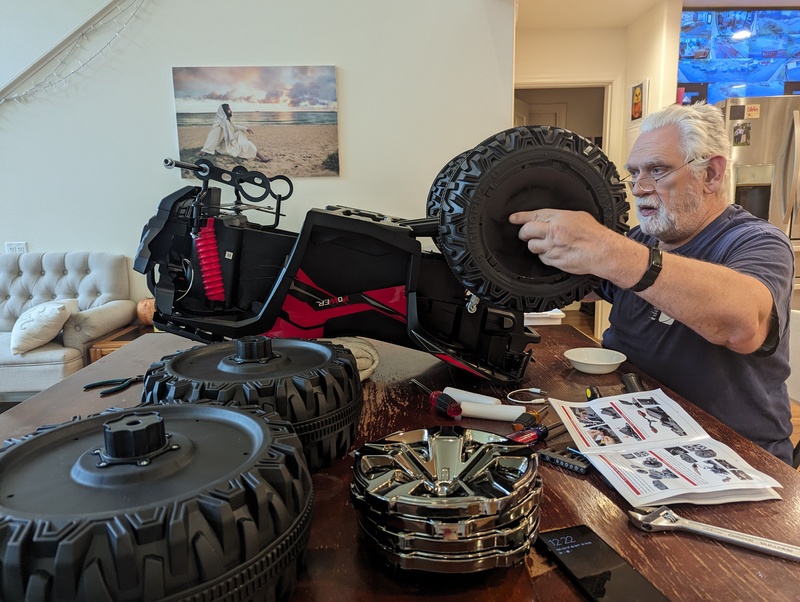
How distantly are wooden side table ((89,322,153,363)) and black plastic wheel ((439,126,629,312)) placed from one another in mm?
2279

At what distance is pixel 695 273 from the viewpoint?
98cm

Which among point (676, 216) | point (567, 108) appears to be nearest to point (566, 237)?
point (676, 216)

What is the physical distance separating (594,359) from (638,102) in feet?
11.7

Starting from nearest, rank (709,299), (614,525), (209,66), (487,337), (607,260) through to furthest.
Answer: (614,525) < (607,260) < (709,299) < (487,337) < (209,66)

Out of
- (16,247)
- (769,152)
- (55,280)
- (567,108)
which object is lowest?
(55,280)

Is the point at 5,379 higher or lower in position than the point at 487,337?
lower

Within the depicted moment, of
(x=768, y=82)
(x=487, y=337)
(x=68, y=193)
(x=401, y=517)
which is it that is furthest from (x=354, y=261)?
(x=768, y=82)

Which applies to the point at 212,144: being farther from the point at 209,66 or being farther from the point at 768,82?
the point at 768,82

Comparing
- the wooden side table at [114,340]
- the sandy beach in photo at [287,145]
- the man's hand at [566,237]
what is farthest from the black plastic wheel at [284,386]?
the sandy beach in photo at [287,145]

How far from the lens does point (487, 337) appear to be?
45.0 inches

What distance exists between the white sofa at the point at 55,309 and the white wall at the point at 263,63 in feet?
0.50

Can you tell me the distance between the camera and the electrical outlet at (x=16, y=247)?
3193 mm

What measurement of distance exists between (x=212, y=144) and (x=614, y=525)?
3045 mm

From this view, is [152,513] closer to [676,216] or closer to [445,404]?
[445,404]
